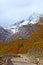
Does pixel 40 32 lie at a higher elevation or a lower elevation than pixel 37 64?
higher

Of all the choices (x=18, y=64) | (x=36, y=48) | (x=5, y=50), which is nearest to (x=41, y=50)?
(x=36, y=48)

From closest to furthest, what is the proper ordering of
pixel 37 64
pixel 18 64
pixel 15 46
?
pixel 18 64, pixel 37 64, pixel 15 46

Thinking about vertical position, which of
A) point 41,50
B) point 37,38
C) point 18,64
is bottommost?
point 18,64

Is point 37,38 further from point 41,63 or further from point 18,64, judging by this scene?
point 18,64

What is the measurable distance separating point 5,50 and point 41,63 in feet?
74.3

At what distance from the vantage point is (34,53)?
102ft

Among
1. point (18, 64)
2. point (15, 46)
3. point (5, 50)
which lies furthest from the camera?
point (15, 46)

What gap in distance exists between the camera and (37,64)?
22312 mm

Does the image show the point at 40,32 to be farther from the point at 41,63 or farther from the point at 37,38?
the point at 41,63

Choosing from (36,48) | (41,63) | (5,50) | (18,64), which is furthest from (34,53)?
(5,50)

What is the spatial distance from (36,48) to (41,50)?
47.3 inches

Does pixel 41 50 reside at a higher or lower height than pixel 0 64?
higher

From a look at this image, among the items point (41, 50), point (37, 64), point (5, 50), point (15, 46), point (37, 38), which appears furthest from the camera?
point (15, 46)

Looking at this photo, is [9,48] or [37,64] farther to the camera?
[9,48]
